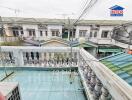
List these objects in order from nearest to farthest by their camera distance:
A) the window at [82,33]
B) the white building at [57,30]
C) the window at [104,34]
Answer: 1. the white building at [57,30]
2. the window at [82,33]
3. the window at [104,34]

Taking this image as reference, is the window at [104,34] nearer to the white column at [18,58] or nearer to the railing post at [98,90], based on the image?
the white column at [18,58]

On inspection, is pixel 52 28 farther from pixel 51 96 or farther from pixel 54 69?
pixel 51 96

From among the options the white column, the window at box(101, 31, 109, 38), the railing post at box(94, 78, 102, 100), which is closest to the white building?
the window at box(101, 31, 109, 38)

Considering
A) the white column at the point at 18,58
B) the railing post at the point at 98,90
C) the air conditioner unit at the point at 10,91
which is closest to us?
the air conditioner unit at the point at 10,91

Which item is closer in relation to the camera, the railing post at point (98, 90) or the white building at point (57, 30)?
the railing post at point (98, 90)

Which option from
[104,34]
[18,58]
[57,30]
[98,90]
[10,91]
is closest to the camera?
[10,91]

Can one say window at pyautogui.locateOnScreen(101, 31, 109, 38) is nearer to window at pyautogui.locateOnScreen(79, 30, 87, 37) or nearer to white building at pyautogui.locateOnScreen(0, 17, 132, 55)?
white building at pyautogui.locateOnScreen(0, 17, 132, 55)

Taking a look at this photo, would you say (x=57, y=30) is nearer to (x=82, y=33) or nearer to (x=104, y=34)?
(x=82, y=33)

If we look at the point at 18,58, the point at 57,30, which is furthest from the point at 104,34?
the point at 18,58

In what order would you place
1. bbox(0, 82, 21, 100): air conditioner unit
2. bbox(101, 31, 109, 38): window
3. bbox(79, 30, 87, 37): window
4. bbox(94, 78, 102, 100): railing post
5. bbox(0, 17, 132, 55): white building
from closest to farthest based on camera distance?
1. bbox(0, 82, 21, 100): air conditioner unit
2. bbox(94, 78, 102, 100): railing post
3. bbox(0, 17, 132, 55): white building
4. bbox(79, 30, 87, 37): window
5. bbox(101, 31, 109, 38): window

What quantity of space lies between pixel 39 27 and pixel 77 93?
12.5 metres

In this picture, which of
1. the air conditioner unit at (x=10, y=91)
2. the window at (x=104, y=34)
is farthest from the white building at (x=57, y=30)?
the air conditioner unit at (x=10, y=91)

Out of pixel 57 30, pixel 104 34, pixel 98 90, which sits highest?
pixel 57 30

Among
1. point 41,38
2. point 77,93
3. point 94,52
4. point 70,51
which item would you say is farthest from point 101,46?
point 77,93
